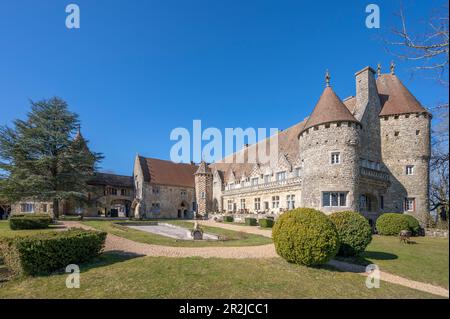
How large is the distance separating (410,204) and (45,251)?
1161 inches

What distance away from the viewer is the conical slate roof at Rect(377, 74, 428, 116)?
83.0ft

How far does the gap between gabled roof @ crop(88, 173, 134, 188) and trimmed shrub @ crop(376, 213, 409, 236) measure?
3847cm

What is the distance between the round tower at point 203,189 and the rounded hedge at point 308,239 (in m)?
33.6

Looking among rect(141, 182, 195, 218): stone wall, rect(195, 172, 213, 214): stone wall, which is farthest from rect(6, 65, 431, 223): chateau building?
rect(195, 172, 213, 214): stone wall

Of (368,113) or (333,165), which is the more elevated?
(368,113)

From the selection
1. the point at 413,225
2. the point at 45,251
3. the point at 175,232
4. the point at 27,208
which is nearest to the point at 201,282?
the point at 45,251

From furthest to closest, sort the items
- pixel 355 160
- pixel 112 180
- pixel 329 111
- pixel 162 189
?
pixel 112 180
pixel 162 189
pixel 329 111
pixel 355 160

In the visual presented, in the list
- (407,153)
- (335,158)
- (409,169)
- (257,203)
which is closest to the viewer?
(335,158)

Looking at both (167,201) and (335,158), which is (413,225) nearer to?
(335,158)

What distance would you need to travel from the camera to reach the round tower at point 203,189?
140 feet

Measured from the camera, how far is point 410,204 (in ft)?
80.9
